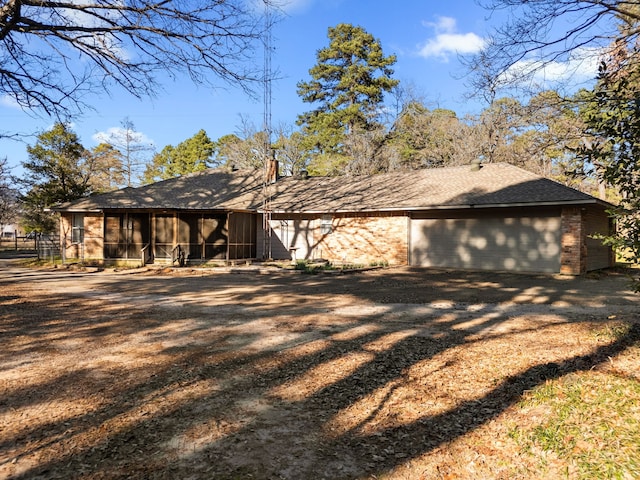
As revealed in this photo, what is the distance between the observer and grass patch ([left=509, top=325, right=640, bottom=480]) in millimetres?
2752

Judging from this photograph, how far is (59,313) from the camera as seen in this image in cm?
794

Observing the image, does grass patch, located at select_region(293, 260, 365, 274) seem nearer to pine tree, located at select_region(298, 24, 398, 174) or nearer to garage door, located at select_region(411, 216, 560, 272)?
garage door, located at select_region(411, 216, 560, 272)

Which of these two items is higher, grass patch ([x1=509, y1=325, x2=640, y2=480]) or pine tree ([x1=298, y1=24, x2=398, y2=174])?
pine tree ([x1=298, y1=24, x2=398, y2=174])

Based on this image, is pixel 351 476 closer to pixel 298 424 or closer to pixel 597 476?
pixel 298 424

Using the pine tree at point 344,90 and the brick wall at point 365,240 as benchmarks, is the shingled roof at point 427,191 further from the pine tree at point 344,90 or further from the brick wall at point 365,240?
the pine tree at point 344,90

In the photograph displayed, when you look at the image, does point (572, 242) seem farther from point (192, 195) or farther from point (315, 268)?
point (192, 195)

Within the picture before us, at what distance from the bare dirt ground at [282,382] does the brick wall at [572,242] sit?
579cm

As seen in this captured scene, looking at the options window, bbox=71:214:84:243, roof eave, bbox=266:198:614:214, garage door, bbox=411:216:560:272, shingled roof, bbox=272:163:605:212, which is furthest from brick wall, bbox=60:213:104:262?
garage door, bbox=411:216:560:272

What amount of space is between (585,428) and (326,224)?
17.8 metres

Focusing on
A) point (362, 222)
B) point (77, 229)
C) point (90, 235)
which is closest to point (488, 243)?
point (362, 222)

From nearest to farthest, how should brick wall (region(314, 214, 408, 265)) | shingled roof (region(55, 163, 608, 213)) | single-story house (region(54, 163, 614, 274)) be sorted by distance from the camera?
single-story house (region(54, 163, 614, 274)) → shingled roof (region(55, 163, 608, 213)) → brick wall (region(314, 214, 408, 265))

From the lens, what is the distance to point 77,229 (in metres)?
22.1

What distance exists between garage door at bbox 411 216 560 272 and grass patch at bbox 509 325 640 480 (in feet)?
40.7

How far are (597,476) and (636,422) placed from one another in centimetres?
91
